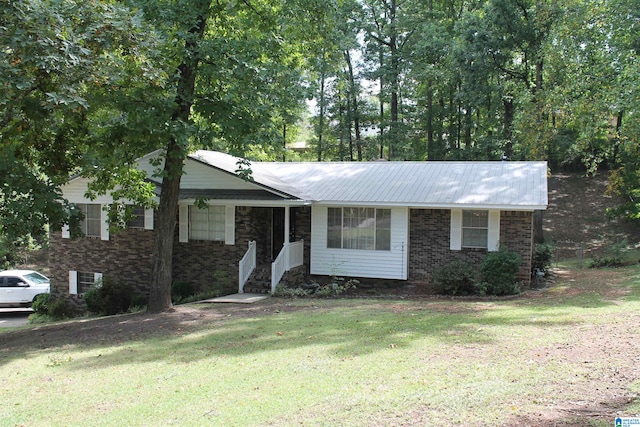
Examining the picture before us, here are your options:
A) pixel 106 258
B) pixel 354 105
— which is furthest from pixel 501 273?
pixel 354 105

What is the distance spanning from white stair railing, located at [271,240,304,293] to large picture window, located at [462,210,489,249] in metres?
5.18

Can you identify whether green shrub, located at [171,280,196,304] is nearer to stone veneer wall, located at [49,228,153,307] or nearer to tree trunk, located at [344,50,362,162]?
stone veneer wall, located at [49,228,153,307]

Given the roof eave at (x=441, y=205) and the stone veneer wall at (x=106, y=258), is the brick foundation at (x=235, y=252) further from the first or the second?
the roof eave at (x=441, y=205)

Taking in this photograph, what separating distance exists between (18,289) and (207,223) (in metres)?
8.74

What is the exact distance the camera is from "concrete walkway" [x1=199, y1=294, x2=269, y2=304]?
15821 mm

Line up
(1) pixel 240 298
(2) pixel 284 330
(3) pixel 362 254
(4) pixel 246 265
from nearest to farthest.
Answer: (2) pixel 284 330 < (1) pixel 240 298 < (4) pixel 246 265 < (3) pixel 362 254

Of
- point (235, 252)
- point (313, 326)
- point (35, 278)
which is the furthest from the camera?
point (35, 278)

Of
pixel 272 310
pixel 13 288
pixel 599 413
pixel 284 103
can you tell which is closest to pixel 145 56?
pixel 284 103

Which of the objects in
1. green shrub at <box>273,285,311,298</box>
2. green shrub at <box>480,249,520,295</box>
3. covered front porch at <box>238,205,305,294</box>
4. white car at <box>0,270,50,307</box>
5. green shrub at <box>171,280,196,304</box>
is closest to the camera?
green shrub at <box>480,249,520,295</box>

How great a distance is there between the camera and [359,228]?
18.1 metres

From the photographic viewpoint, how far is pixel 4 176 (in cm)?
1182

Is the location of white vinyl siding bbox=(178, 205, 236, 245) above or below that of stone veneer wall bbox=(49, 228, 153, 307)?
above

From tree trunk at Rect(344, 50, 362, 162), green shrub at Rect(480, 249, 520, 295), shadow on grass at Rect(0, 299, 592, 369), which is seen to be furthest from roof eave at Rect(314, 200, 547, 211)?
tree trunk at Rect(344, 50, 362, 162)

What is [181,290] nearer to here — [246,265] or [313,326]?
[246,265]
